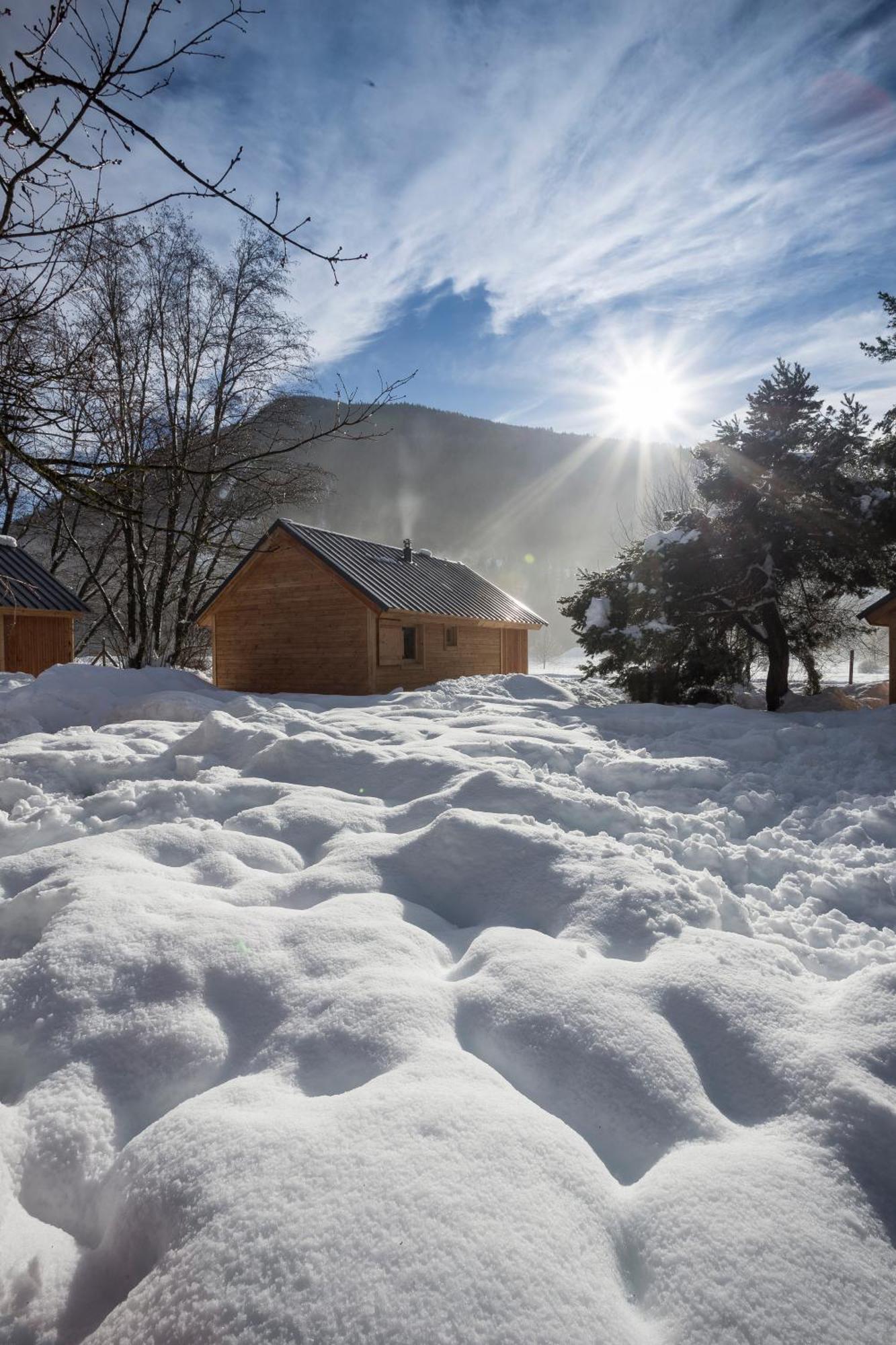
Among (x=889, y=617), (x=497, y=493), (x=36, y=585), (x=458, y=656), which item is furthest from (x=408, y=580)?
(x=497, y=493)

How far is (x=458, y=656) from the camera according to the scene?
1939cm

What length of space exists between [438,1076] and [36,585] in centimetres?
1886

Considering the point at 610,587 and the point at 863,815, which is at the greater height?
the point at 610,587

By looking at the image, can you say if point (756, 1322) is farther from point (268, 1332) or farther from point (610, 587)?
point (610, 587)

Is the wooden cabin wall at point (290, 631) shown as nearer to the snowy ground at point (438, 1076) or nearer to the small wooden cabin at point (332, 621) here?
the small wooden cabin at point (332, 621)

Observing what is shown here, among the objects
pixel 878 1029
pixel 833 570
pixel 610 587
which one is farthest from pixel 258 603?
pixel 878 1029

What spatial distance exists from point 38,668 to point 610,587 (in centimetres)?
1509

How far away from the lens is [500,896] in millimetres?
3705

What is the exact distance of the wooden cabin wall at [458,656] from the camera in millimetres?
17125

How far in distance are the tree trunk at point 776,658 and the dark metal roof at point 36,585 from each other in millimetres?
17148

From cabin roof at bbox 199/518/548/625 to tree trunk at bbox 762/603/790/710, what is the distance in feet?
26.9

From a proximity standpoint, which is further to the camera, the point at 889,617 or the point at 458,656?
the point at 458,656

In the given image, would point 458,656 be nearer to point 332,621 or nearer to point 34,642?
point 332,621

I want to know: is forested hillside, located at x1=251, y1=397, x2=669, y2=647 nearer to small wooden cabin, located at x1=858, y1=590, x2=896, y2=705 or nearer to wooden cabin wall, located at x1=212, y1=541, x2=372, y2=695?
wooden cabin wall, located at x1=212, y1=541, x2=372, y2=695
